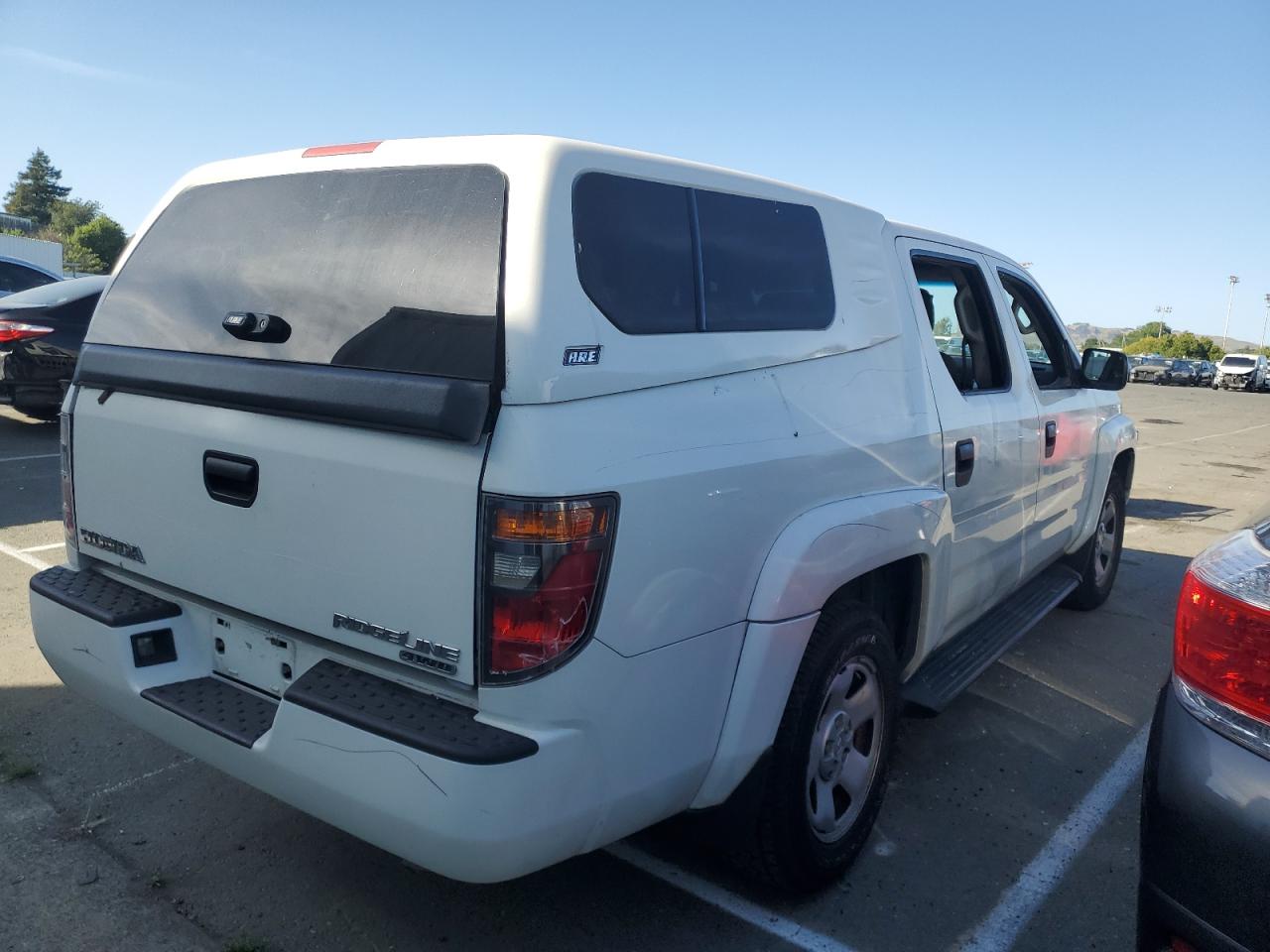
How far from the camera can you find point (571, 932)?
269 centimetres

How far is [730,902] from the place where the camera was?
287cm

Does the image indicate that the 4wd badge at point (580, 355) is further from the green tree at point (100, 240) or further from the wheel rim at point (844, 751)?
the green tree at point (100, 240)

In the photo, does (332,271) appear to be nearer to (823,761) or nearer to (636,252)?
(636,252)

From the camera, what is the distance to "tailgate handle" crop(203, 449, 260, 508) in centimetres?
243

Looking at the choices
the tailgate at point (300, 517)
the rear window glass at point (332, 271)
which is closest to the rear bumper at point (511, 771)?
the tailgate at point (300, 517)

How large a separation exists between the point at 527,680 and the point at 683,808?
663 millimetres

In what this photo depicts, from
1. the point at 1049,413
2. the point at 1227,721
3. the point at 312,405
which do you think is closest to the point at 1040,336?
the point at 1049,413

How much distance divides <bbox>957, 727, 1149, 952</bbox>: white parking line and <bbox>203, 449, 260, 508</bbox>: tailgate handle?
2275 millimetres

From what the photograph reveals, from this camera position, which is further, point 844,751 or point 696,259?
point 844,751

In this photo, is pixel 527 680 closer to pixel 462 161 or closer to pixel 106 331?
pixel 462 161

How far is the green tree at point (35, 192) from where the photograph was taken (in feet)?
268

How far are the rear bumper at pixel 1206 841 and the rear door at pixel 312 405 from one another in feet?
4.72

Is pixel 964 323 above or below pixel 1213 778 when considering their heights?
above

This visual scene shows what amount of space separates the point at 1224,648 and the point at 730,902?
1.58m
